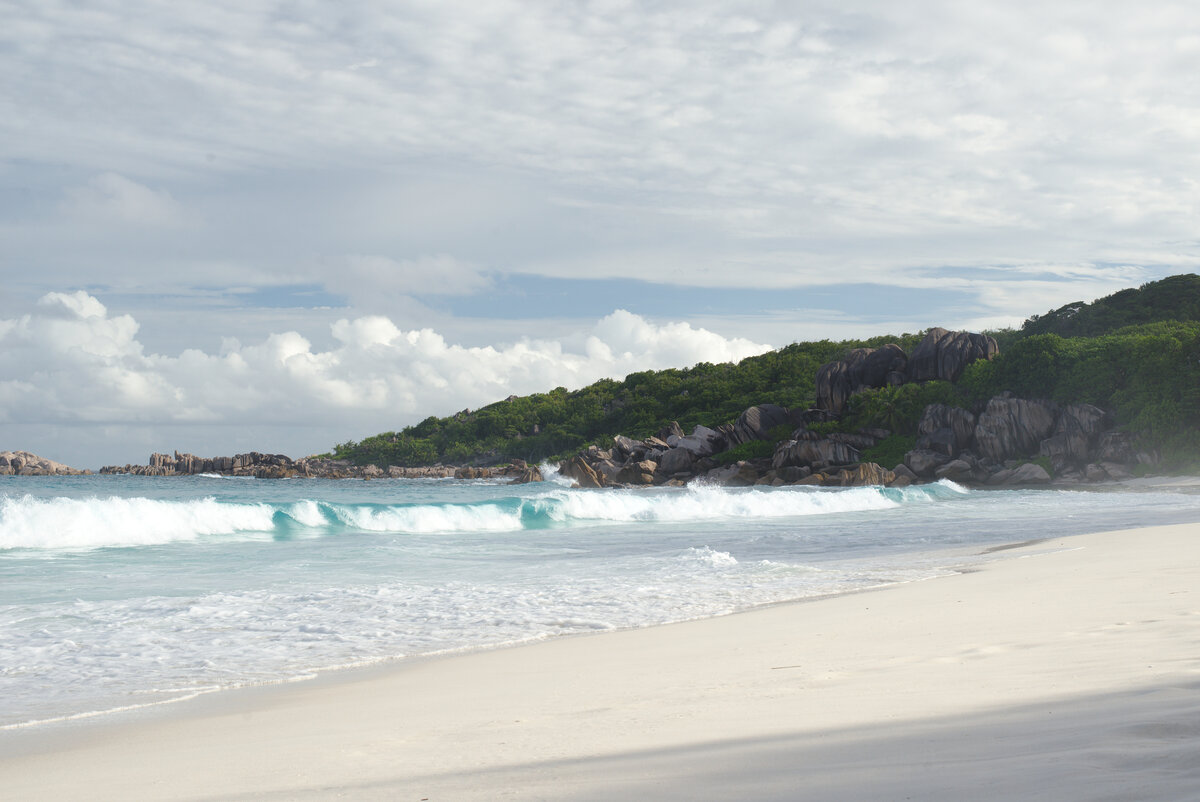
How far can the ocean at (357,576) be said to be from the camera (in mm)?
7672

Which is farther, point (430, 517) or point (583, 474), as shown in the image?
point (583, 474)

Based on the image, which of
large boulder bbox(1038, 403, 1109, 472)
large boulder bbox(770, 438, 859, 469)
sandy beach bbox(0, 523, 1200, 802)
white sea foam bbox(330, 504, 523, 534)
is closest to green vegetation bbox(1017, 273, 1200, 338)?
large boulder bbox(1038, 403, 1109, 472)

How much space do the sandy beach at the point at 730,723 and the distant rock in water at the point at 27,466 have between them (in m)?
118

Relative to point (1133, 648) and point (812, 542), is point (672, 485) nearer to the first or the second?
point (812, 542)

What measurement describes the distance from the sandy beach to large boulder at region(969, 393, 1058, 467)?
1820 inches

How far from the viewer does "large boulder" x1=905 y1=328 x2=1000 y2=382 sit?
56531mm

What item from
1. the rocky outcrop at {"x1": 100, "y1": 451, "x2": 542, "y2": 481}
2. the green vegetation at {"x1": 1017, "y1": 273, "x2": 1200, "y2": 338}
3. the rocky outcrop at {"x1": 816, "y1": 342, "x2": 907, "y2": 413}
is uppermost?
the green vegetation at {"x1": 1017, "y1": 273, "x2": 1200, "y2": 338}

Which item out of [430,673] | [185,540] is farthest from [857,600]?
[185,540]

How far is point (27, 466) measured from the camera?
346ft

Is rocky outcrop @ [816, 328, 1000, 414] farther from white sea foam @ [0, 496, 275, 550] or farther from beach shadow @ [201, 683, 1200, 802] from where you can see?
beach shadow @ [201, 683, 1200, 802]

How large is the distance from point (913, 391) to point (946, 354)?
4262 millimetres

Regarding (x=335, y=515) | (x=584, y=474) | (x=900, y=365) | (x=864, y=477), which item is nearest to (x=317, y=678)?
(x=335, y=515)

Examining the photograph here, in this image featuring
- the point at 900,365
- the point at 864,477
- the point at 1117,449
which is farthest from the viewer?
the point at 900,365

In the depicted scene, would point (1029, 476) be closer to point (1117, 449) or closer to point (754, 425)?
point (1117, 449)
